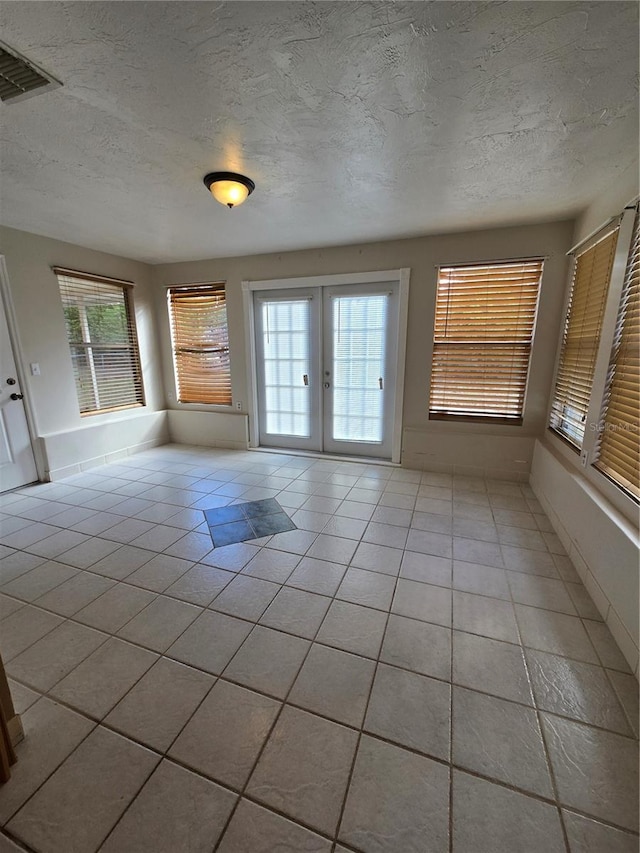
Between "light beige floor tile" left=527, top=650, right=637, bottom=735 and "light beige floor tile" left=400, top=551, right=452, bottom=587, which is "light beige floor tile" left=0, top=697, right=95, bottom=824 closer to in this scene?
"light beige floor tile" left=400, top=551, right=452, bottom=587

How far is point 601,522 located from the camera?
5.89 feet

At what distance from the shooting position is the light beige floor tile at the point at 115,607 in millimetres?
1658

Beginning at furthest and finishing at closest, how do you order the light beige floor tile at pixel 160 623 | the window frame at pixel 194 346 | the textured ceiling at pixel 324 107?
the window frame at pixel 194 346 < the light beige floor tile at pixel 160 623 < the textured ceiling at pixel 324 107

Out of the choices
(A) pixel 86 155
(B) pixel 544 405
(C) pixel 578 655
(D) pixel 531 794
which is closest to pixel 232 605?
(D) pixel 531 794

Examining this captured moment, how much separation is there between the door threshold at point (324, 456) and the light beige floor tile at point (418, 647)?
2216 mm

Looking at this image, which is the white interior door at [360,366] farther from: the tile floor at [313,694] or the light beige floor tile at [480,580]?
the light beige floor tile at [480,580]

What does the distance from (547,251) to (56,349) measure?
4.74m

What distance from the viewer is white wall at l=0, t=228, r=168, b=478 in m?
3.10

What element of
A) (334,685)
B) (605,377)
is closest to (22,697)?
(334,685)

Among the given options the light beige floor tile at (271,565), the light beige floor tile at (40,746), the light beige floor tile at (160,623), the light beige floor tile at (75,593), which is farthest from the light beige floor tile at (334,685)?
the light beige floor tile at (75,593)

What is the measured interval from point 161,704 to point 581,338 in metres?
3.33

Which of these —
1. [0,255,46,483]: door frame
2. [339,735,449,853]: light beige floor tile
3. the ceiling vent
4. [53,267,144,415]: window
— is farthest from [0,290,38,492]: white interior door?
[339,735,449,853]: light beige floor tile

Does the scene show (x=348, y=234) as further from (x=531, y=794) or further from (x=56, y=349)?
(x=531, y=794)

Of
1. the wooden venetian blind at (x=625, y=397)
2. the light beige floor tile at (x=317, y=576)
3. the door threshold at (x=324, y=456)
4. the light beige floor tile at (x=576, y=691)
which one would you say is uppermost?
the wooden venetian blind at (x=625, y=397)
